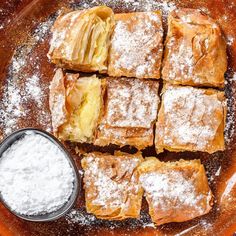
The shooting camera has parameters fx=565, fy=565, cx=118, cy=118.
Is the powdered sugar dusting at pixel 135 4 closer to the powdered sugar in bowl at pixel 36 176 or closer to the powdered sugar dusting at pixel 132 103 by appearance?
the powdered sugar dusting at pixel 132 103

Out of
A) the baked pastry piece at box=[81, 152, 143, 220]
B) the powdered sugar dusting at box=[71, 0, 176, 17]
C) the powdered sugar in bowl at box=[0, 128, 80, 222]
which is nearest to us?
the powdered sugar in bowl at box=[0, 128, 80, 222]

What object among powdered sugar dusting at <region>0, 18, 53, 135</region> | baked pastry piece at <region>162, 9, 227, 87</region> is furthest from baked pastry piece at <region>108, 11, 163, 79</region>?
powdered sugar dusting at <region>0, 18, 53, 135</region>

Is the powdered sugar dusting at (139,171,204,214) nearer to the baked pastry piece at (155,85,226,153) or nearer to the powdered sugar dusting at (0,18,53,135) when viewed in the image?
the baked pastry piece at (155,85,226,153)

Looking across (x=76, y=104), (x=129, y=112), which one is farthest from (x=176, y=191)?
(x=76, y=104)

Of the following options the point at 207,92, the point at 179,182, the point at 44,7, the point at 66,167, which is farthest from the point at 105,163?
the point at 44,7

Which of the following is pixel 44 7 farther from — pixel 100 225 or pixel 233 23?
pixel 100 225
